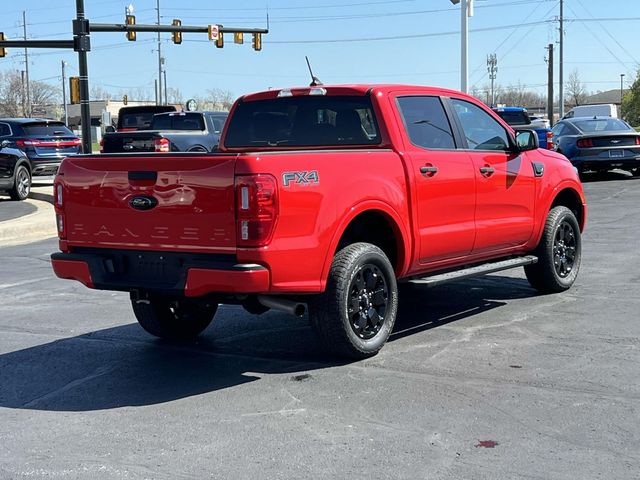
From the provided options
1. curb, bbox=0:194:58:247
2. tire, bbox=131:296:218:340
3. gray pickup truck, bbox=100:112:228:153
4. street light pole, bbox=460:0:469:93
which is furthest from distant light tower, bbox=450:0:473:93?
tire, bbox=131:296:218:340

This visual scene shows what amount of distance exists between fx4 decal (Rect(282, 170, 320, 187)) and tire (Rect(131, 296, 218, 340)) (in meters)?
1.79

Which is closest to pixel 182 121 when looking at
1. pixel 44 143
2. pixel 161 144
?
pixel 161 144

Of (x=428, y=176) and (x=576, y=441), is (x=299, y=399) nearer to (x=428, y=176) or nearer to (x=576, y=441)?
(x=576, y=441)

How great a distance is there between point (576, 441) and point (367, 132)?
304 centimetres

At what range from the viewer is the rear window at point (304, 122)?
6695mm

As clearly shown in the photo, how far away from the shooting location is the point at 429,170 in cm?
659

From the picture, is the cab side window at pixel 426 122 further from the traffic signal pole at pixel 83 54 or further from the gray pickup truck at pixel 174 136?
the traffic signal pole at pixel 83 54

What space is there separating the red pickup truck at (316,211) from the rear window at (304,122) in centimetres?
1

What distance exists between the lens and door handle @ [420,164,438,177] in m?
6.53

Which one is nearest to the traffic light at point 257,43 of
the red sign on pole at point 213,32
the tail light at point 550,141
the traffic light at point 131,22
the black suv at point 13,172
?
the red sign on pole at point 213,32

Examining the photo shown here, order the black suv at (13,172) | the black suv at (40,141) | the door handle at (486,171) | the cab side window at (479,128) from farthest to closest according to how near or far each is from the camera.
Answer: the black suv at (40,141) → the black suv at (13,172) → the cab side window at (479,128) → the door handle at (486,171)

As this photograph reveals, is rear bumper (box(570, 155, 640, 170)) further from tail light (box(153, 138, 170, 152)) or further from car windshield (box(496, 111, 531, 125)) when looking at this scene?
tail light (box(153, 138, 170, 152))

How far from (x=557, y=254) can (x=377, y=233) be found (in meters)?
2.64

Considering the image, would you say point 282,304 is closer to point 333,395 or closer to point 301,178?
point 333,395
